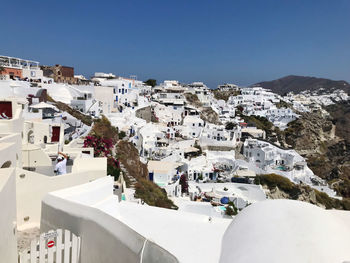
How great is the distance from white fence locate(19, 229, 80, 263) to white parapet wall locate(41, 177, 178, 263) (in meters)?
0.10

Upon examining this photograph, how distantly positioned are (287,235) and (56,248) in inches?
109

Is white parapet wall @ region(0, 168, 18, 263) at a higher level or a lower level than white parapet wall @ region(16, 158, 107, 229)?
higher

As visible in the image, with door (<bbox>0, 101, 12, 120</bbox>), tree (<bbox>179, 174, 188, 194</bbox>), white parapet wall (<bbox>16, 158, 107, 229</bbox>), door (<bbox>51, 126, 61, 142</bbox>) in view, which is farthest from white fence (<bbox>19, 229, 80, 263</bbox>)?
tree (<bbox>179, 174, 188, 194</bbox>)

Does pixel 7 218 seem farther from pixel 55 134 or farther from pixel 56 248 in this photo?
pixel 55 134

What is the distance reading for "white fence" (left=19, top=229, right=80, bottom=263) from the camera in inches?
139

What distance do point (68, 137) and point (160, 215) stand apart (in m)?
15.6

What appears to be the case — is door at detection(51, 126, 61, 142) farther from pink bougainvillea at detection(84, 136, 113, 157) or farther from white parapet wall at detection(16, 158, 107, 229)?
white parapet wall at detection(16, 158, 107, 229)

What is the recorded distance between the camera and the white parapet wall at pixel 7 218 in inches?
131

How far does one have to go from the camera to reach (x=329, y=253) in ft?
7.13

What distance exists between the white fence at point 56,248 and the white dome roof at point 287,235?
196cm

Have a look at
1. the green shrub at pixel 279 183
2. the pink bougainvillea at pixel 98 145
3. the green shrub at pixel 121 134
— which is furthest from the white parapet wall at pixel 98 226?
the green shrub at pixel 279 183

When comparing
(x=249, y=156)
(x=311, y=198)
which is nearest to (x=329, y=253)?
(x=311, y=198)

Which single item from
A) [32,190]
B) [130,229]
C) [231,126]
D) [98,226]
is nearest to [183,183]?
[32,190]

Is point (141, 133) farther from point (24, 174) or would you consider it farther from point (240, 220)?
point (240, 220)
